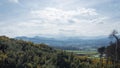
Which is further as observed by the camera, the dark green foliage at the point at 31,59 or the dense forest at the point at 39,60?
the dense forest at the point at 39,60

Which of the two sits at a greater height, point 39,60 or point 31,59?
point 31,59

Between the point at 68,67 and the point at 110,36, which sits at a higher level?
the point at 110,36

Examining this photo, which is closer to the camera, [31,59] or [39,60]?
[39,60]

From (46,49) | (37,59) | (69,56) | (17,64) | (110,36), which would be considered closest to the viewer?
(110,36)

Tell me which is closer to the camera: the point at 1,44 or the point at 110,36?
the point at 110,36

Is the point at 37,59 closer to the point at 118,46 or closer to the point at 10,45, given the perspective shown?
the point at 10,45

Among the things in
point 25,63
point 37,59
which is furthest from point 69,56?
point 25,63

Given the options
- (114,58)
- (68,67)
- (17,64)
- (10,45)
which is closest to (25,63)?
(17,64)

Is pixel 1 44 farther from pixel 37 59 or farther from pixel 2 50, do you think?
pixel 37 59

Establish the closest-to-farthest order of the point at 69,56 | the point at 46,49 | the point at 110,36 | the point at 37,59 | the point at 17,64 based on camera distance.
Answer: the point at 110,36 → the point at 17,64 → the point at 37,59 → the point at 69,56 → the point at 46,49

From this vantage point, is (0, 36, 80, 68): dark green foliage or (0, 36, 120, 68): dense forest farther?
(0, 36, 120, 68): dense forest
